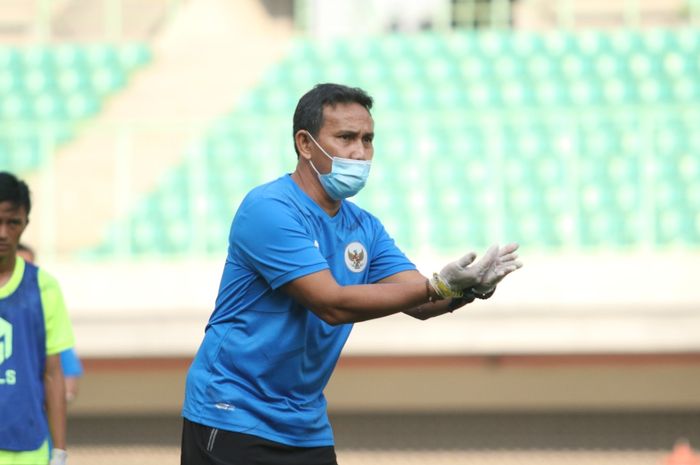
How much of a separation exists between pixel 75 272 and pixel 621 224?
4123 mm

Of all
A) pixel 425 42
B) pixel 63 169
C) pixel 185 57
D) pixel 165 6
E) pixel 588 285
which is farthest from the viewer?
pixel 165 6

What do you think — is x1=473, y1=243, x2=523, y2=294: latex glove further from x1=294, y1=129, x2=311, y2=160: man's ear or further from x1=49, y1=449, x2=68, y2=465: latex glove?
x1=49, y1=449, x2=68, y2=465: latex glove

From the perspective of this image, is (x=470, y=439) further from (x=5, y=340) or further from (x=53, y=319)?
(x=5, y=340)

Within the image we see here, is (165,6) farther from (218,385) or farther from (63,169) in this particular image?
(218,385)

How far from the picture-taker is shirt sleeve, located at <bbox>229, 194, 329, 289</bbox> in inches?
Answer: 137

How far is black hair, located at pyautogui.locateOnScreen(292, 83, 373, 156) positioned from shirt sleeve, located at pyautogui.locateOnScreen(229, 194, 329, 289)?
11.0 inches

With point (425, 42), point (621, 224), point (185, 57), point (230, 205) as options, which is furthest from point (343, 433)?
point (185, 57)

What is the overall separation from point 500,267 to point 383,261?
2.15 ft

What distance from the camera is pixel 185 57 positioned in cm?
1481

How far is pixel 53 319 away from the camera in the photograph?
444cm

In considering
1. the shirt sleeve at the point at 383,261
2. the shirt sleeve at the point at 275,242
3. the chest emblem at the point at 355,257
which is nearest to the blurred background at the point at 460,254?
the shirt sleeve at the point at 383,261

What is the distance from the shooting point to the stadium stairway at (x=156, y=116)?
32.2ft

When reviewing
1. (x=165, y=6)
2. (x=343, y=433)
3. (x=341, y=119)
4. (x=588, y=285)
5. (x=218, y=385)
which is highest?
(x=165, y=6)

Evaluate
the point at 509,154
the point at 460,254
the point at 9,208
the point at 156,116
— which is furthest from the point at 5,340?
→ the point at 156,116
